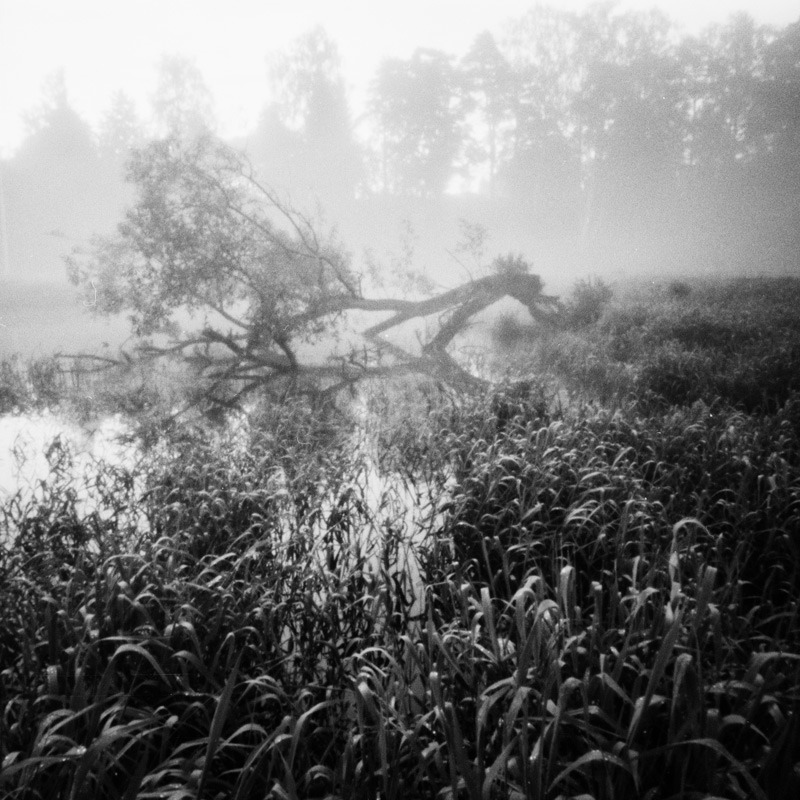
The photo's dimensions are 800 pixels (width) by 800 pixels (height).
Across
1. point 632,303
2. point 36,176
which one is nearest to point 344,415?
point 632,303

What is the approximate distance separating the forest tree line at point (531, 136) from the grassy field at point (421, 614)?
25876 millimetres

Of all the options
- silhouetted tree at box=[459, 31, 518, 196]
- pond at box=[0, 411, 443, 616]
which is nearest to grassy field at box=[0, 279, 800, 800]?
pond at box=[0, 411, 443, 616]

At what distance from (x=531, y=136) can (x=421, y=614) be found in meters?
37.1

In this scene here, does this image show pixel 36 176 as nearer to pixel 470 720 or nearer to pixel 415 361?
pixel 415 361

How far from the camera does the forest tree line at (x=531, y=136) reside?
28.5m

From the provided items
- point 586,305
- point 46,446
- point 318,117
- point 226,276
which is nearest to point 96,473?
point 46,446

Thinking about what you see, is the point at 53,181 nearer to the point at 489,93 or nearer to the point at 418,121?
the point at 418,121

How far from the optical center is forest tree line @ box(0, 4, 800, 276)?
93.5ft

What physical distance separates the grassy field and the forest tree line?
25876 millimetres

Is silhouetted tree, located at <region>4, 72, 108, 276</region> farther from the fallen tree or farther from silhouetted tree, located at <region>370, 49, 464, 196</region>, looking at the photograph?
the fallen tree

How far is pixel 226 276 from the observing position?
14.1m

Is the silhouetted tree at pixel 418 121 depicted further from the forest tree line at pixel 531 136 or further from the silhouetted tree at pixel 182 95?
the silhouetted tree at pixel 182 95

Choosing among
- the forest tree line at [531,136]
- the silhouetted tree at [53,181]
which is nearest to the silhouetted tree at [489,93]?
the forest tree line at [531,136]

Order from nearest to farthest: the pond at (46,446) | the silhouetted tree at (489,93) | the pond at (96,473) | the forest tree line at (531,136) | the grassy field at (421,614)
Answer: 1. the grassy field at (421,614)
2. the pond at (96,473)
3. the pond at (46,446)
4. the forest tree line at (531,136)
5. the silhouetted tree at (489,93)
